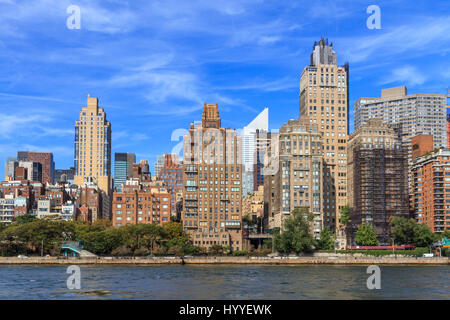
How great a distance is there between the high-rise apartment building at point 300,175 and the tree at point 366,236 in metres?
14.7

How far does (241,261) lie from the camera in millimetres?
155750

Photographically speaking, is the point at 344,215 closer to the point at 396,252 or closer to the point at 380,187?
the point at 380,187

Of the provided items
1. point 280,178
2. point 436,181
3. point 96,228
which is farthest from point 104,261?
point 436,181

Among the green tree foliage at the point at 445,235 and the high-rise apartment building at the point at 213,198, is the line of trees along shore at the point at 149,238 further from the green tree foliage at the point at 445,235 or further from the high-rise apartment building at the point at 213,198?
the high-rise apartment building at the point at 213,198

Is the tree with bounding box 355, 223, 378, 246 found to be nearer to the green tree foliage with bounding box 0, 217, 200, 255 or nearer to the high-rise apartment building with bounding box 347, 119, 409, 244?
the high-rise apartment building with bounding box 347, 119, 409, 244

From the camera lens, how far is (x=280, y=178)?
19138 cm

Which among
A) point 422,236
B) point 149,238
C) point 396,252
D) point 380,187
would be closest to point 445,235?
point 422,236

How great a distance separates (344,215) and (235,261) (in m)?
53.7

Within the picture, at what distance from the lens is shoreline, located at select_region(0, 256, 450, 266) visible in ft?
488

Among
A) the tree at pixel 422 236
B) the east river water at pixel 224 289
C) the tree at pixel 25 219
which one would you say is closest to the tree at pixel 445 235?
the tree at pixel 422 236

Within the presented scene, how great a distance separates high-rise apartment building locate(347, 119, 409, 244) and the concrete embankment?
2504cm

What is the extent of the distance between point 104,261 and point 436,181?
107111 mm

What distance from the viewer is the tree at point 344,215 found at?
192637 millimetres

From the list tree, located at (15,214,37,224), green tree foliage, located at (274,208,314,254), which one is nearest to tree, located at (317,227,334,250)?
green tree foliage, located at (274,208,314,254)
